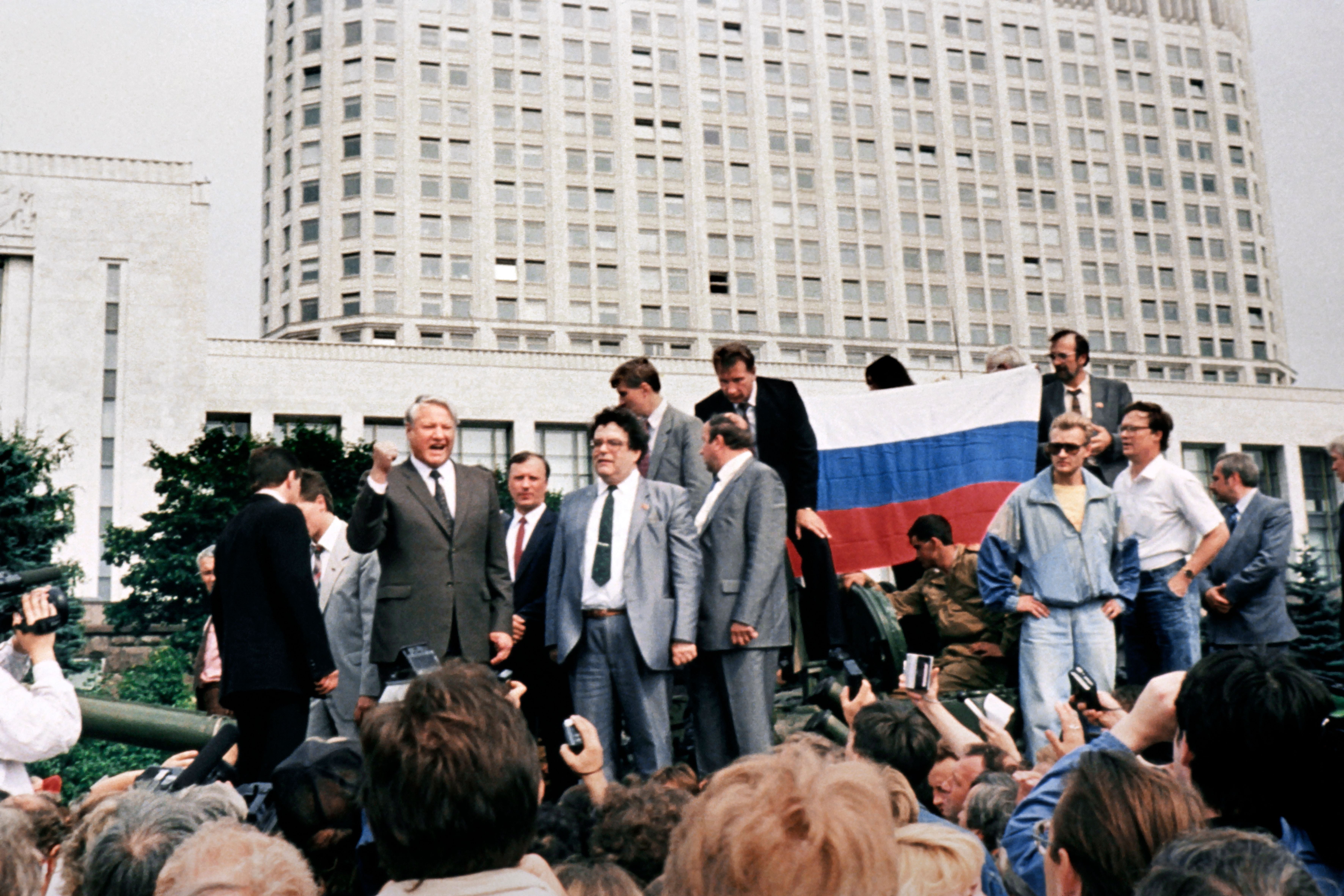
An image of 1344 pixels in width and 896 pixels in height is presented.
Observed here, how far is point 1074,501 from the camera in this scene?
719 cm

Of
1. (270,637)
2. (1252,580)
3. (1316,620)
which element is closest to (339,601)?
(270,637)

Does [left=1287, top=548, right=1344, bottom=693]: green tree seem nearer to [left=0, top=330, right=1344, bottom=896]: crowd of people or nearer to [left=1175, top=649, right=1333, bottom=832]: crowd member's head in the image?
[left=0, top=330, right=1344, bottom=896]: crowd of people

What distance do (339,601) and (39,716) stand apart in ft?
7.81

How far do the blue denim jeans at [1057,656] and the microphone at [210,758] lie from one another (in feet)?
12.6

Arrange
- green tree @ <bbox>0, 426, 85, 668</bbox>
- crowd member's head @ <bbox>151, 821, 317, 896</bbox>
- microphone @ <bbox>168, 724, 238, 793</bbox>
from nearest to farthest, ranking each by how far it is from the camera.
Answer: crowd member's head @ <bbox>151, 821, 317, 896</bbox> → microphone @ <bbox>168, 724, 238, 793</bbox> → green tree @ <bbox>0, 426, 85, 668</bbox>

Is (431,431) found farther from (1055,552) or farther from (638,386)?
(1055,552)

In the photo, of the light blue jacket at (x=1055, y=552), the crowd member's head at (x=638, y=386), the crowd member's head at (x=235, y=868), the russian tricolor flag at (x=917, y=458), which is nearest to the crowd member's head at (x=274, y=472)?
the crowd member's head at (x=638, y=386)

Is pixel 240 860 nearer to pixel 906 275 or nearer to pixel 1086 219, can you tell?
pixel 906 275

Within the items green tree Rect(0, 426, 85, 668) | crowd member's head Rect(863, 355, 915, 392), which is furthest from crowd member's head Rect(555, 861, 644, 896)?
green tree Rect(0, 426, 85, 668)

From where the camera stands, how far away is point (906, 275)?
255 feet

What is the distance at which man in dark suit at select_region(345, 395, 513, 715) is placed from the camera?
6344 millimetres

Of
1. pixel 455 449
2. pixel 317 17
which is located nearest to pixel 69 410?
pixel 455 449

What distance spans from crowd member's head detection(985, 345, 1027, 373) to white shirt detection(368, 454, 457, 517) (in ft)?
15.1

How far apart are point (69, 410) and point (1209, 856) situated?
58.6m
